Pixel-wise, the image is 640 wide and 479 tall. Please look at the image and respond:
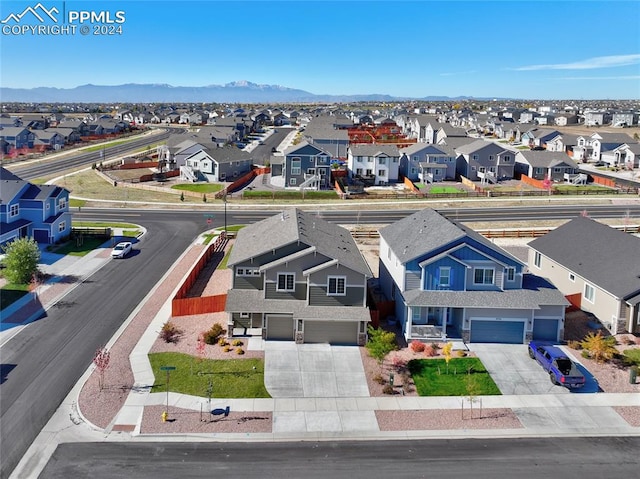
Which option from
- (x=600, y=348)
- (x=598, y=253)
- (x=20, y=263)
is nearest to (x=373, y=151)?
(x=598, y=253)

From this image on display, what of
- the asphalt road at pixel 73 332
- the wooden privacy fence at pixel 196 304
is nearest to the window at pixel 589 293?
the wooden privacy fence at pixel 196 304

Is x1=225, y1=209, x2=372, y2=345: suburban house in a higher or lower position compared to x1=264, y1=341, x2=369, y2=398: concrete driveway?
higher

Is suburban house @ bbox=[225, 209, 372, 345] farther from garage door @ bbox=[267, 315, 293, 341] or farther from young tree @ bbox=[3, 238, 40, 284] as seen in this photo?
young tree @ bbox=[3, 238, 40, 284]

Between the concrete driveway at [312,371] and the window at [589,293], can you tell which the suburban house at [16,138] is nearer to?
the concrete driveway at [312,371]

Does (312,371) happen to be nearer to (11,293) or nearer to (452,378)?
(452,378)

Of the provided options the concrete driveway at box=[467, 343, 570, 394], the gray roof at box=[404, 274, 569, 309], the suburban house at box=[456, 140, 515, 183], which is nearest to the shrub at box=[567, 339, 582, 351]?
the gray roof at box=[404, 274, 569, 309]
